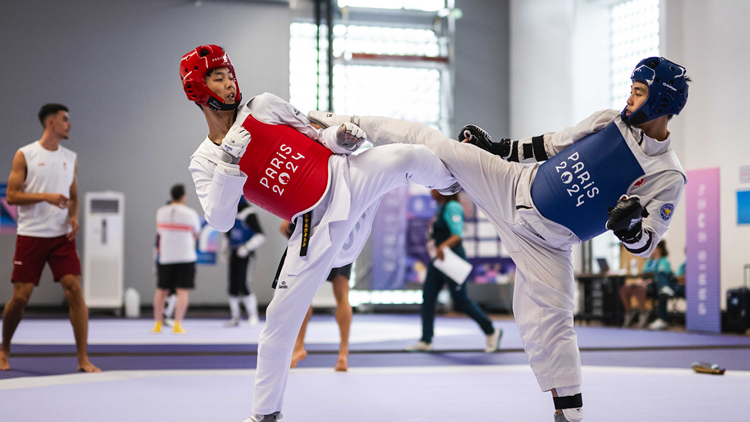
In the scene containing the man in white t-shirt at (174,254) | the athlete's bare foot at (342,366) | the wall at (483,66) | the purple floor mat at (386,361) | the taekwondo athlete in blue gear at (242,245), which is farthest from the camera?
the wall at (483,66)

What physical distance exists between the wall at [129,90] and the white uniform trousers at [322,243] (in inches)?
448

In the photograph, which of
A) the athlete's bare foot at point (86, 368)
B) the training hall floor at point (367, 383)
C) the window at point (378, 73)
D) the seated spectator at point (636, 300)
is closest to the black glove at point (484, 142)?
the training hall floor at point (367, 383)

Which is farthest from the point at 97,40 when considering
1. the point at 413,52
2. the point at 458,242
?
the point at 458,242

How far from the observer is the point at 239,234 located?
374 inches

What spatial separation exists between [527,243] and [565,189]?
33 cm

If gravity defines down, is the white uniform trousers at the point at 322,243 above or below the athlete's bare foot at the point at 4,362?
above

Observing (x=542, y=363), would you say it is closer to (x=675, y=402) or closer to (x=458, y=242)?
(x=675, y=402)

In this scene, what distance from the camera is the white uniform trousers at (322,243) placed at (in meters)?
2.81

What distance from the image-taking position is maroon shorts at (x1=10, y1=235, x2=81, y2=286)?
16.3 ft

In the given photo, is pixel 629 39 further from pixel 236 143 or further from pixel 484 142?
pixel 236 143

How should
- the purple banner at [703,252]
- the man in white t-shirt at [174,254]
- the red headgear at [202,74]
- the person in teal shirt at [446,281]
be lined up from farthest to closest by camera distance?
the purple banner at [703,252] < the man in white t-shirt at [174,254] < the person in teal shirt at [446,281] < the red headgear at [202,74]

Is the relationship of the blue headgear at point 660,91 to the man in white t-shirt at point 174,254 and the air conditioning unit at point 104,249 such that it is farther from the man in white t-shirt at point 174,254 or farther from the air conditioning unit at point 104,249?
the air conditioning unit at point 104,249

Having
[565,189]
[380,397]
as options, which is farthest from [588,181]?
[380,397]

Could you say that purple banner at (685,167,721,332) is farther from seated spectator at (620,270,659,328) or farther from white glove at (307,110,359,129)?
white glove at (307,110,359,129)
